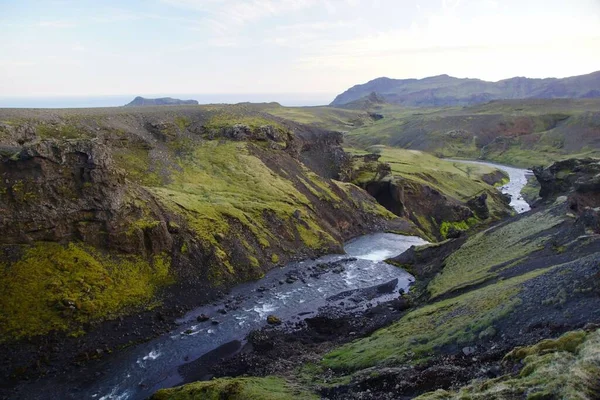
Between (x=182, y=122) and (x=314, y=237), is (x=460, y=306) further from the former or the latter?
(x=182, y=122)

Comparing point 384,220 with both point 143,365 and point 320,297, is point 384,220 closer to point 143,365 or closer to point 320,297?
point 320,297

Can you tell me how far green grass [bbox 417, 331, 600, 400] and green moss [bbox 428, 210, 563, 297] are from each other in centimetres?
2464

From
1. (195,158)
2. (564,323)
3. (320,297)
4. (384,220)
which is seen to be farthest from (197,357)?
(384,220)

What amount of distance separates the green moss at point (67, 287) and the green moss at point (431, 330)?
2531 cm

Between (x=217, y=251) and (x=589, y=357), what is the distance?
48214 millimetres

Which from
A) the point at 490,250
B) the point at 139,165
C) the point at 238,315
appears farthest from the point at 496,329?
the point at 139,165

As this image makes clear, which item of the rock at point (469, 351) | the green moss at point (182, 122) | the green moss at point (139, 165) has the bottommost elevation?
the rock at point (469, 351)

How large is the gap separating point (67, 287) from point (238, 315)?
60.0 ft

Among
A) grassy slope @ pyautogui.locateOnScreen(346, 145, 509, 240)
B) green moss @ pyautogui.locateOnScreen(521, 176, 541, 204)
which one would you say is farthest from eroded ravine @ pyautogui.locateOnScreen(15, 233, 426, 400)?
green moss @ pyautogui.locateOnScreen(521, 176, 541, 204)

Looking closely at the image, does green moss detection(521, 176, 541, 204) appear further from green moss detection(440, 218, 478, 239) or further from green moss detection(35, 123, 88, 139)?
green moss detection(35, 123, 88, 139)

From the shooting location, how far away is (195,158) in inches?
3383

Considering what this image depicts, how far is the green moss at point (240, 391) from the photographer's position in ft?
94.5

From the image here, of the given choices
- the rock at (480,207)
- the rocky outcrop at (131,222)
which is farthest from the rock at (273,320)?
the rock at (480,207)

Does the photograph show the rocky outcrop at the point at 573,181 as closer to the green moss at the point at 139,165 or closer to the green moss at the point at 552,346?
the green moss at the point at 552,346
